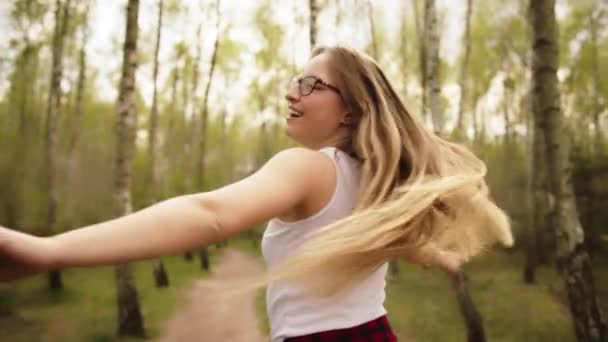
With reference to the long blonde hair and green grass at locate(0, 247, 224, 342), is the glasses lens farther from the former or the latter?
green grass at locate(0, 247, 224, 342)

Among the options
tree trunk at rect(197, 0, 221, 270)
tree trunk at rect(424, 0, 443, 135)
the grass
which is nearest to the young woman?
tree trunk at rect(424, 0, 443, 135)

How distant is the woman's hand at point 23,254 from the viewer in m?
0.79

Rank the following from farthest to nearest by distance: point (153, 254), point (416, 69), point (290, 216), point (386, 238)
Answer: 1. point (416, 69)
2. point (386, 238)
3. point (290, 216)
4. point (153, 254)

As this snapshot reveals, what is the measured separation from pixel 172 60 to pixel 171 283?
43.8 ft

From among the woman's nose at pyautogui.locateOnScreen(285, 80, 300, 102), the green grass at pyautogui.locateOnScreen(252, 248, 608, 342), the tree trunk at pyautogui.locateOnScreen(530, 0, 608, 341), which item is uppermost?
the woman's nose at pyautogui.locateOnScreen(285, 80, 300, 102)

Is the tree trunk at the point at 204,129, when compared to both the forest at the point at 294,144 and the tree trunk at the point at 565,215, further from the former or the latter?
the tree trunk at the point at 565,215

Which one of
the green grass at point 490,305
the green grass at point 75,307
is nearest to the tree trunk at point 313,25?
the green grass at point 490,305

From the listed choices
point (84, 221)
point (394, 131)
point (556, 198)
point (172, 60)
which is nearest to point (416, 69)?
point (172, 60)

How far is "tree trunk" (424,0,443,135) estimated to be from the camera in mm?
8148

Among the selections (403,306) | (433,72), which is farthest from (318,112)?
(403,306)

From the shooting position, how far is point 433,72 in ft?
28.1

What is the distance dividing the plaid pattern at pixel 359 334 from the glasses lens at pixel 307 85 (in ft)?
2.10

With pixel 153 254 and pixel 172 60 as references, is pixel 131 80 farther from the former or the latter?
pixel 172 60

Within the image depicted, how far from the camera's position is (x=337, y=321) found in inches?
51.0
